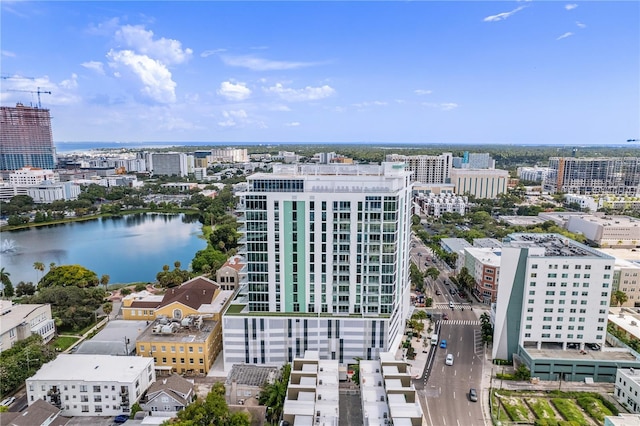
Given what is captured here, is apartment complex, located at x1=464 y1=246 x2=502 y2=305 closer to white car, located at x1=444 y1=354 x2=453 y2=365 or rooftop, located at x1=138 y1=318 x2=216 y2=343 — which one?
white car, located at x1=444 y1=354 x2=453 y2=365

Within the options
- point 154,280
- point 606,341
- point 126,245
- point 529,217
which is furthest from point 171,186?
point 606,341

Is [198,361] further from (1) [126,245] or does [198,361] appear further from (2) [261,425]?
(1) [126,245]

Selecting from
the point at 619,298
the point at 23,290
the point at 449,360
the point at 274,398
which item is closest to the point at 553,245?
the point at 449,360

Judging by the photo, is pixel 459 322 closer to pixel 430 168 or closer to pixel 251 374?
pixel 251 374

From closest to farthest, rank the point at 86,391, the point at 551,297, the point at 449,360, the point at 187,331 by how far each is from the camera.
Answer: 1. the point at 86,391
2. the point at 551,297
3. the point at 187,331
4. the point at 449,360

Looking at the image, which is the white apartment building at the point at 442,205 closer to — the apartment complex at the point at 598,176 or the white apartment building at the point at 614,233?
the white apartment building at the point at 614,233

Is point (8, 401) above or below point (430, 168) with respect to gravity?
below
